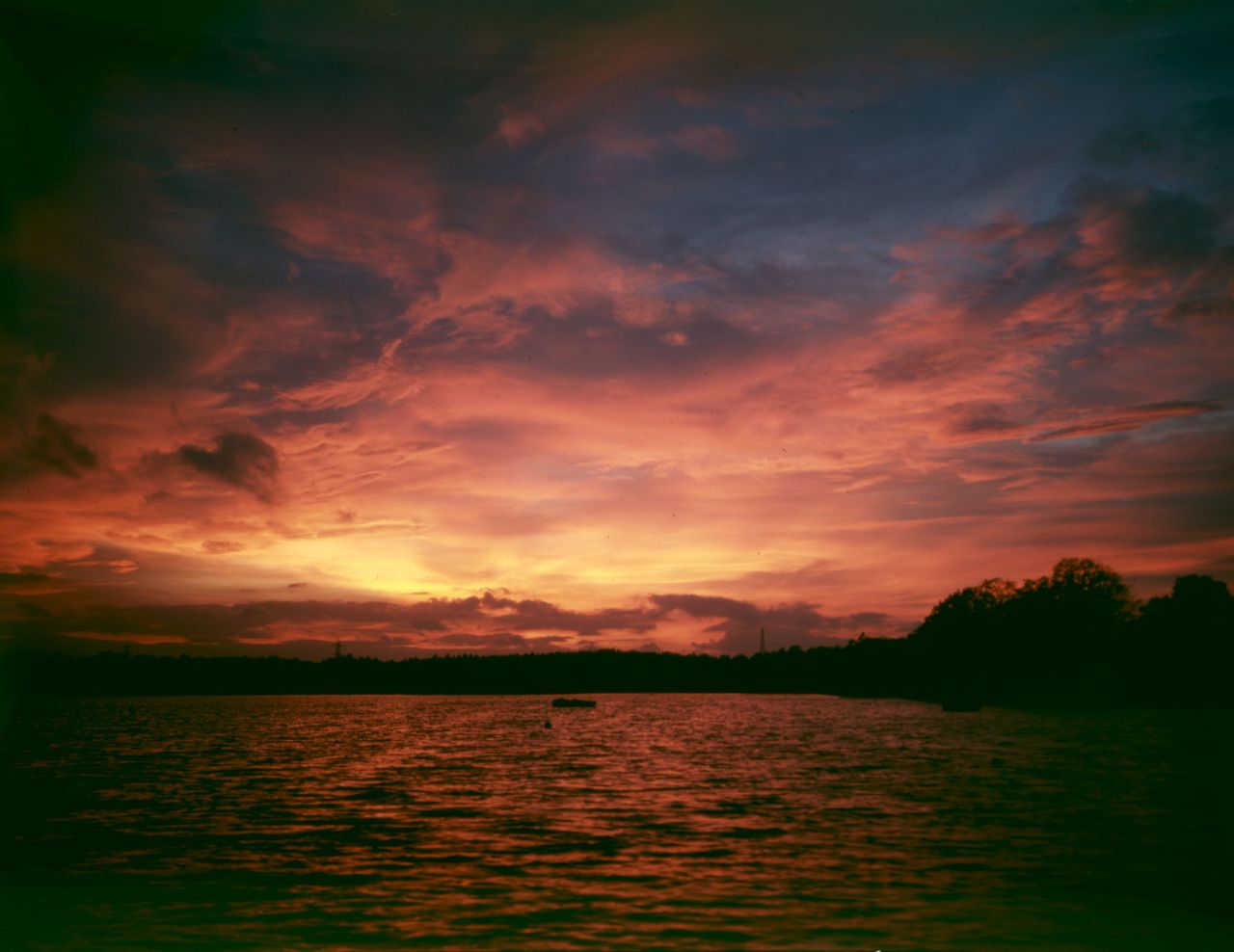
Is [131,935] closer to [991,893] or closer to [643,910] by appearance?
[643,910]

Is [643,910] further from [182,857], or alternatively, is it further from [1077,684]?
[1077,684]

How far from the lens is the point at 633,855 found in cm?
2459

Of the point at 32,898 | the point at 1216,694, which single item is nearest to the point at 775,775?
the point at 32,898

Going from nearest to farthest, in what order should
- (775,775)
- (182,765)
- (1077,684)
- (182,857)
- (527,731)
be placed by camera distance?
(182,857) → (775,775) → (182,765) → (527,731) → (1077,684)

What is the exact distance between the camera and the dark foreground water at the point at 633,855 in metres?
16.8

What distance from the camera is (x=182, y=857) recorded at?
83.3ft

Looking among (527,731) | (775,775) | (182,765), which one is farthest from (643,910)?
(527,731)

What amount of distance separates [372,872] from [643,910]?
8.04 m

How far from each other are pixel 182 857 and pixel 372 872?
635cm

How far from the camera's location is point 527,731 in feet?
351

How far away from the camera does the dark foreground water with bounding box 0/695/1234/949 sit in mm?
16766

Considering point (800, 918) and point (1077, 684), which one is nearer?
point (800, 918)

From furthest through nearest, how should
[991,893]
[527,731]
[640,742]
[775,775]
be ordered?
[527,731], [640,742], [775,775], [991,893]

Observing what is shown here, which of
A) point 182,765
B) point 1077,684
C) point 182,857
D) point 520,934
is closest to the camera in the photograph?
point 520,934
